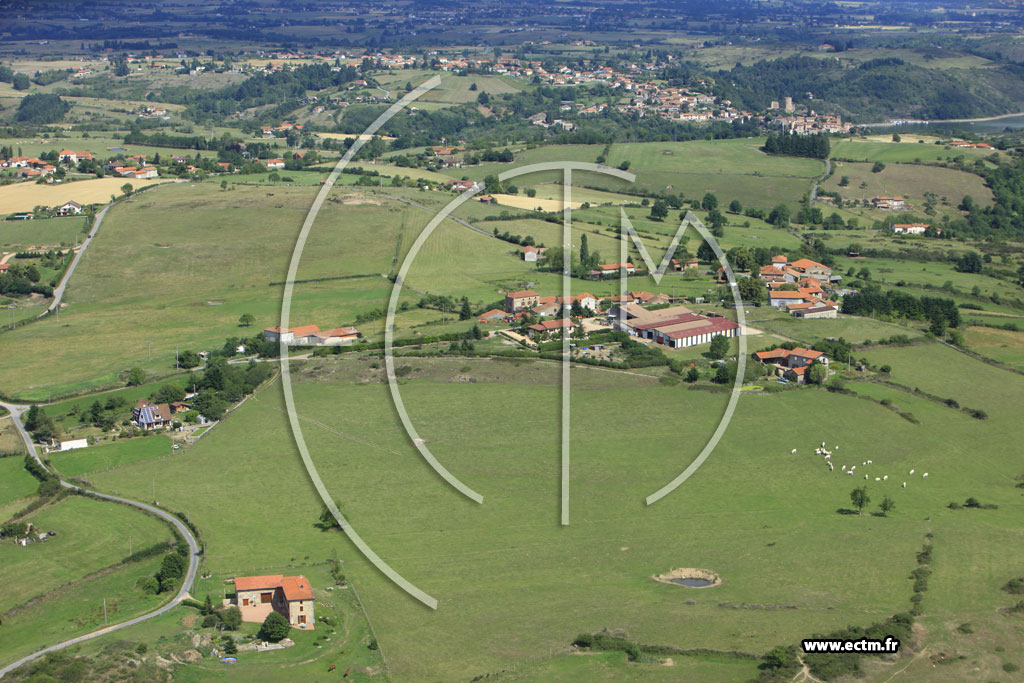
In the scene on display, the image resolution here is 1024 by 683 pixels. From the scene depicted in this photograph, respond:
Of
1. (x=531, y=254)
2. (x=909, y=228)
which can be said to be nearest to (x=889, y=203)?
(x=909, y=228)

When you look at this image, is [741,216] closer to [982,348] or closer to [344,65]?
[982,348]

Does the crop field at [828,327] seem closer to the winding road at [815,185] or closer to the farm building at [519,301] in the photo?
the farm building at [519,301]

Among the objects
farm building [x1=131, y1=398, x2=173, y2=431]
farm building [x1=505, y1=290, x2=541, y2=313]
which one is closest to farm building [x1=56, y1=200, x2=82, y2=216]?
farm building [x1=505, y1=290, x2=541, y2=313]

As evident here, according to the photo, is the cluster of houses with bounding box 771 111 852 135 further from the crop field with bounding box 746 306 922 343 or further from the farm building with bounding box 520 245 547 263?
the crop field with bounding box 746 306 922 343

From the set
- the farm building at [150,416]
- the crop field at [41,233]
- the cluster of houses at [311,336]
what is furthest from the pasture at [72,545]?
the crop field at [41,233]

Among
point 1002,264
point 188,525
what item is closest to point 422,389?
point 188,525

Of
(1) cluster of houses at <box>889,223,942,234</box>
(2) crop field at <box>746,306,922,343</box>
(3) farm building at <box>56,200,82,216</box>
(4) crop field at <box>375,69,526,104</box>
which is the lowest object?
(1) cluster of houses at <box>889,223,942,234</box>
